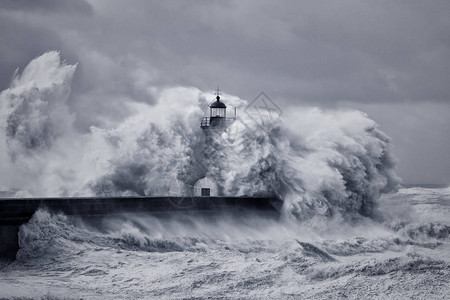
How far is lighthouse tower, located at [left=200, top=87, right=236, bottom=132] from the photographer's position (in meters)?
29.6

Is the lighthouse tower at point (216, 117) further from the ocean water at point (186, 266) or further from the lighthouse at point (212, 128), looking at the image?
the ocean water at point (186, 266)

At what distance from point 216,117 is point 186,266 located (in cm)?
1473

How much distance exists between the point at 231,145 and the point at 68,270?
46.6 ft

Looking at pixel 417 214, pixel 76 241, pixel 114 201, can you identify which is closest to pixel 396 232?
pixel 417 214

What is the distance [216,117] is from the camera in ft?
98.3

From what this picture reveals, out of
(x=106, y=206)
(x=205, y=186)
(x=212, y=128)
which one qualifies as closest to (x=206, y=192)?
(x=205, y=186)

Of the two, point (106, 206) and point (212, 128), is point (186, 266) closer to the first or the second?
point (106, 206)

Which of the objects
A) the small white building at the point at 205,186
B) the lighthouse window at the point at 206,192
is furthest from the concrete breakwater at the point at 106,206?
the small white building at the point at 205,186

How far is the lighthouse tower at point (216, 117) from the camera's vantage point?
29.6 metres

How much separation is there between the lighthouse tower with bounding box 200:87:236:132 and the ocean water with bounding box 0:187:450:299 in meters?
6.58

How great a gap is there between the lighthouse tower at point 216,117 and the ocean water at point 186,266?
6.58 m

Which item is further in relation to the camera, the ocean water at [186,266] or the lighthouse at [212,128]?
the lighthouse at [212,128]

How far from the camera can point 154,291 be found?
13938mm

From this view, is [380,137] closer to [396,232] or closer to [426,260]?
[396,232]
